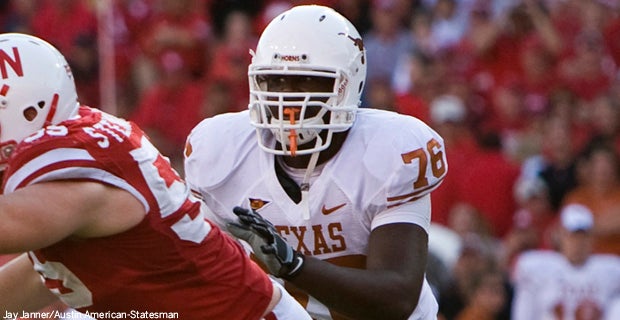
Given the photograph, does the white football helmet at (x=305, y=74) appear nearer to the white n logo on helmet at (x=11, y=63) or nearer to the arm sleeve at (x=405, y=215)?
the arm sleeve at (x=405, y=215)

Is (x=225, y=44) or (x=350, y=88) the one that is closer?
(x=350, y=88)

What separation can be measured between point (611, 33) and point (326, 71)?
5.11m

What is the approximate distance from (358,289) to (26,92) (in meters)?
1.09

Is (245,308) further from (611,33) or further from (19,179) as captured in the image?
(611,33)

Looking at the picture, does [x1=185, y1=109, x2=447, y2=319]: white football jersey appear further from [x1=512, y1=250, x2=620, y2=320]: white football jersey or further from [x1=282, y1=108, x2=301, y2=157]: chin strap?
[x1=512, y1=250, x2=620, y2=320]: white football jersey

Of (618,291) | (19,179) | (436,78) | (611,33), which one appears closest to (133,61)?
(436,78)

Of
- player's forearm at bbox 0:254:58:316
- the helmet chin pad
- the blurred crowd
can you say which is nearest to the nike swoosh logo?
the helmet chin pad

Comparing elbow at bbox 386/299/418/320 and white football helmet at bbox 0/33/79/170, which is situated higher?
white football helmet at bbox 0/33/79/170

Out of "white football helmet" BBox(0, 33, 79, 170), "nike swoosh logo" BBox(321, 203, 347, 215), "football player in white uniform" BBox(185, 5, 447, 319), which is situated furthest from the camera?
"nike swoosh logo" BBox(321, 203, 347, 215)

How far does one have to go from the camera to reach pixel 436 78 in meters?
8.99

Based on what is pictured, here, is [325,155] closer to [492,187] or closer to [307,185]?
[307,185]

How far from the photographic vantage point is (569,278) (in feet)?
23.7

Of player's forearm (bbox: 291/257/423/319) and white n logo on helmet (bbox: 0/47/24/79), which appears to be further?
player's forearm (bbox: 291/257/423/319)

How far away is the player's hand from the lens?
354cm
